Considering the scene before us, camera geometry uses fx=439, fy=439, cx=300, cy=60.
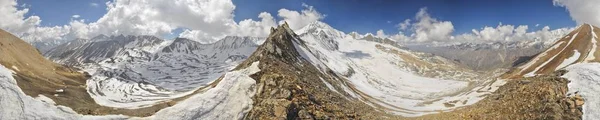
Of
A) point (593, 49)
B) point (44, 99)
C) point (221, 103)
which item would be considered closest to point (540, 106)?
point (221, 103)

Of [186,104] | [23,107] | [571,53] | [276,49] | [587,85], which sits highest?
[571,53]

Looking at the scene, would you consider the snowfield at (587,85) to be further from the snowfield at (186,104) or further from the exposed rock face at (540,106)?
the snowfield at (186,104)

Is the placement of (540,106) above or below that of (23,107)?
above

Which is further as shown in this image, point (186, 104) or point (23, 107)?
point (186, 104)

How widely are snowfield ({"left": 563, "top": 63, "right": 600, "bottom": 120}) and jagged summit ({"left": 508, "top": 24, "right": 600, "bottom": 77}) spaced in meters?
57.3

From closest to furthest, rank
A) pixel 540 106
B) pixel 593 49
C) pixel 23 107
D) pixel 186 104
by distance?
1. pixel 23 107
2. pixel 186 104
3. pixel 540 106
4. pixel 593 49

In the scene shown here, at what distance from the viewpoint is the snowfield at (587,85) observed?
33.3 meters

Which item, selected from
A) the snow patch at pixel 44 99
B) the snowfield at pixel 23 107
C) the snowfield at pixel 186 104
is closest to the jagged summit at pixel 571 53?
the snowfield at pixel 186 104

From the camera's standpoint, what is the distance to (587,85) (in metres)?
35.7

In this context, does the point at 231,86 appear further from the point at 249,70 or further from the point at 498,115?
the point at 498,115

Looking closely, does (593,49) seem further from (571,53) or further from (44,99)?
(44,99)

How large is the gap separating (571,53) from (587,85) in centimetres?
7596

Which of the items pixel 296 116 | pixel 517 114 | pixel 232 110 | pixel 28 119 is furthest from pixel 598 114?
pixel 28 119

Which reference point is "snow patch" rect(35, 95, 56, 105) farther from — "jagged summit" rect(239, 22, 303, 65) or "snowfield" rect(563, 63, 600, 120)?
"snowfield" rect(563, 63, 600, 120)
